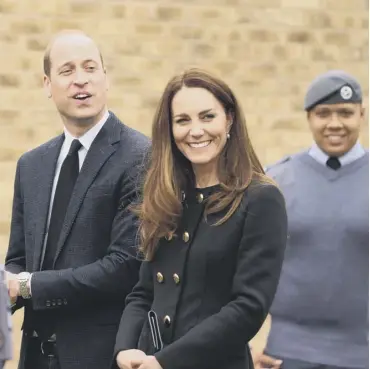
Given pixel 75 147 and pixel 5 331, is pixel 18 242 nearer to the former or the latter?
pixel 75 147

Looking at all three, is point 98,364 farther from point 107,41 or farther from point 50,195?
point 107,41

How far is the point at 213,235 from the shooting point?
4039mm

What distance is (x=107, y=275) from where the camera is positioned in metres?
4.71

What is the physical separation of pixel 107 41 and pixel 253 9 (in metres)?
1.35

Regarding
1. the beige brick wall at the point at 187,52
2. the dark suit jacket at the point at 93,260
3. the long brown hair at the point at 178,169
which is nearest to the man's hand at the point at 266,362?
the dark suit jacket at the point at 93,260

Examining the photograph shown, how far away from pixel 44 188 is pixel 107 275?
445mm

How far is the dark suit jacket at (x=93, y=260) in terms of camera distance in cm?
473

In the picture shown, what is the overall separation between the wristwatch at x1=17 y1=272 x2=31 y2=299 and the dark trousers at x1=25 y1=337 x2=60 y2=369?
0.17 meters

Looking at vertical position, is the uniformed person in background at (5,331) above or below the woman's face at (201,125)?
below

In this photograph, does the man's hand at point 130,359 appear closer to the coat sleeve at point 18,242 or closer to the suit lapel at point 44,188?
the suit lapel at point 44,188

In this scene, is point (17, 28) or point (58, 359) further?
point (17, 28)

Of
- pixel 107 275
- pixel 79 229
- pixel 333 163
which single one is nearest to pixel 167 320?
pixel 107 275

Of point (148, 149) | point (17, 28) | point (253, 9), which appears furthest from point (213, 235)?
point (253, 9)

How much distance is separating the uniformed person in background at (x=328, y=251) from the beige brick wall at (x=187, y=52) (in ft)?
17.8
